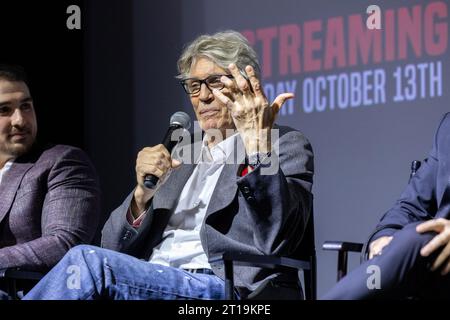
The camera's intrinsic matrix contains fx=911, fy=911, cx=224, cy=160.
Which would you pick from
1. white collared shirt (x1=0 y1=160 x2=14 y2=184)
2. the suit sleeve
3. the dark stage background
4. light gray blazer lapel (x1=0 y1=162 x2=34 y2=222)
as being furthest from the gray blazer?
the dark stage background

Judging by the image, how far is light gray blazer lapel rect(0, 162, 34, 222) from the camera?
3.12 meters

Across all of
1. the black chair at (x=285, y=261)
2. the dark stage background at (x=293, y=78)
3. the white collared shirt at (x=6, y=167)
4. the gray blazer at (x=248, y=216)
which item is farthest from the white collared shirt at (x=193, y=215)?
Answer: the dark stage background at (x=293, y=78)

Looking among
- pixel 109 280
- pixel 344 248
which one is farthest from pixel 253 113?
pixel 109 280

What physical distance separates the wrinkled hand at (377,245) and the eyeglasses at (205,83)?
0.74 metres

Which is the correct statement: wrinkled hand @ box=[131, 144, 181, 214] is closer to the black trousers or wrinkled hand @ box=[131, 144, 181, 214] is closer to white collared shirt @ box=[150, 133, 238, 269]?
white collared shirt @ box=[150, 133, 238, 269]

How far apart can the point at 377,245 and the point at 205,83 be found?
2.69 feet

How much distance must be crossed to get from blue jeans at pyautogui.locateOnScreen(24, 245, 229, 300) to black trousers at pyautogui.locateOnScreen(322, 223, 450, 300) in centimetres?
54

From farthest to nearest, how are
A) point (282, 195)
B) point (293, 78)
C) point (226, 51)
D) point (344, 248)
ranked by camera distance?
point (293, 78)
point (226, 51)
point (344, 248)
point (282, 195)

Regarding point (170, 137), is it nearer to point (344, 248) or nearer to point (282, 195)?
point (282, 195)

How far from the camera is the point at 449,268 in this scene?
2.14 metres

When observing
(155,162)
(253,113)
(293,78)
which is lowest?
(155,162)

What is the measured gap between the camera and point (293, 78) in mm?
3965

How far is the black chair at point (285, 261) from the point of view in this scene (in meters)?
2.39

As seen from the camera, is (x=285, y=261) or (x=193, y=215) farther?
(x=193, y=215)
